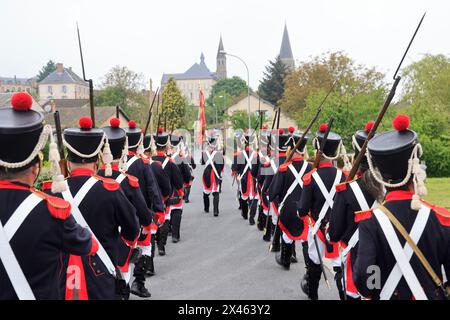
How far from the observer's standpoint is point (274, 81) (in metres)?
68.6

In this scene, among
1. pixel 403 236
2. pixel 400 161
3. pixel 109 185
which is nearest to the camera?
pixel 403 236

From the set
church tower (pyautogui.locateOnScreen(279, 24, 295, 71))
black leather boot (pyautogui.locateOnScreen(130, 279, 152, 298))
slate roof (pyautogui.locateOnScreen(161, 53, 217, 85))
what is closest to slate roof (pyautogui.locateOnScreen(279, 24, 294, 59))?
church tower (pyautogui.locateOnScreen(279, 24, 295, 71))

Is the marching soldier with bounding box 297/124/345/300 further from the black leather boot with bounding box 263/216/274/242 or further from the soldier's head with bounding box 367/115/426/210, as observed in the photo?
the black leather boot with bounding box 263/216/274/242

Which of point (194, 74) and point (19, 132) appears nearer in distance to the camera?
point (19, 132)

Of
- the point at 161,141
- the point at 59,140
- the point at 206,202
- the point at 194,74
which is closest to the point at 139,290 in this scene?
the point at 59,140

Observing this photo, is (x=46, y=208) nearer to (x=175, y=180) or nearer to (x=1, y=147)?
(x=1, y=147)

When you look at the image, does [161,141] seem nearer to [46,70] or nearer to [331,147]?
[331,147]

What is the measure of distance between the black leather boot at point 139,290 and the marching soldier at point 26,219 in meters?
3.65

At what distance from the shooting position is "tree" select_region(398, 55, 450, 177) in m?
22.9

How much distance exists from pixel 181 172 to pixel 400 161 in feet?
27.6

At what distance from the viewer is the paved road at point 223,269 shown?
21.1 ft

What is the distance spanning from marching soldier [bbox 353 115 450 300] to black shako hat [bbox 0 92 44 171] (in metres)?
2.05

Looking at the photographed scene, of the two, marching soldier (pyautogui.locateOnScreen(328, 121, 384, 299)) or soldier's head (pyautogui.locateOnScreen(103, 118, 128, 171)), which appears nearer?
marching soldier (pyautogui.locateOnScreen(328, 121, 384, 299))

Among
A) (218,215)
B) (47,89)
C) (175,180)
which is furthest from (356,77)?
(47,89)
